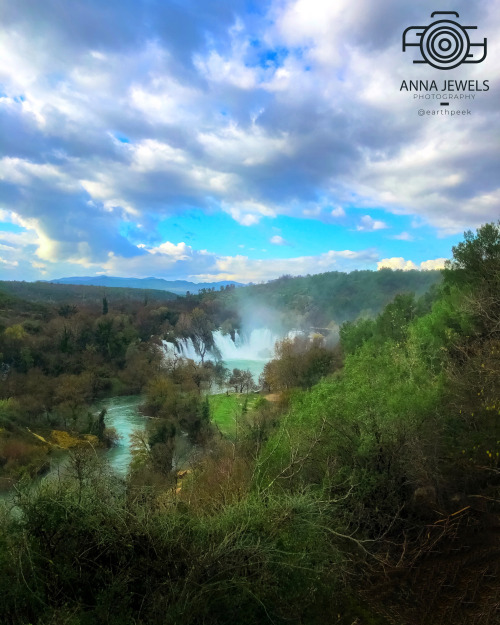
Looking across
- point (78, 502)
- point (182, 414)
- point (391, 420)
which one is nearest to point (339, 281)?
point (182, 414)

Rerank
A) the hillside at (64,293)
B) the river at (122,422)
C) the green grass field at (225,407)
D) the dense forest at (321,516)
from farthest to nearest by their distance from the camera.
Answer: the hillside at (64,293) < the green grass field at (225,407) < the river at (122,422) < the dense forest at (321,516)

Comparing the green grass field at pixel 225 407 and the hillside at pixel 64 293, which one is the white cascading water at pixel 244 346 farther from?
the hillside at pixel 64 293

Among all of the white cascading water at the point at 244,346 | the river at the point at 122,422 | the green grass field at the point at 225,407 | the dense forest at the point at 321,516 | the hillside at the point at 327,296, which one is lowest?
the river at the point at 122,422

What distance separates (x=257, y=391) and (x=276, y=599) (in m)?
35.6

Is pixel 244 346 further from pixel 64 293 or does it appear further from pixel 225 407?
pixel 64 293

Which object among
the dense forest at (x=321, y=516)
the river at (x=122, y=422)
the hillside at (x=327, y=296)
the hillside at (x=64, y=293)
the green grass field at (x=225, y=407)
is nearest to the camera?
the dense forest at (x=321, y=516)

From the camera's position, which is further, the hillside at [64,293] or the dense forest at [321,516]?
the hillside at [64,293]

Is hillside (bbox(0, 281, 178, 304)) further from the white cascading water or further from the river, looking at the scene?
the river

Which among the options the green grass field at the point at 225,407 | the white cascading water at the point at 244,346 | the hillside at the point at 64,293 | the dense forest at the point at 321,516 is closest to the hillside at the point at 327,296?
the white cascading water at the point at 244,346

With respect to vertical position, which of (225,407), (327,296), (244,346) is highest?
(327,296)

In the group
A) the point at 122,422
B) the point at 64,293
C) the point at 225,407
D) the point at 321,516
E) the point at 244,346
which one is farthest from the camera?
the point at 64,293

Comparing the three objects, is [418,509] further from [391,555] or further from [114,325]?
[114,325]

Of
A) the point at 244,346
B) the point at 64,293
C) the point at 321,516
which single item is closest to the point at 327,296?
the point at 244,346

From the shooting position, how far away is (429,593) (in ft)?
27.5
